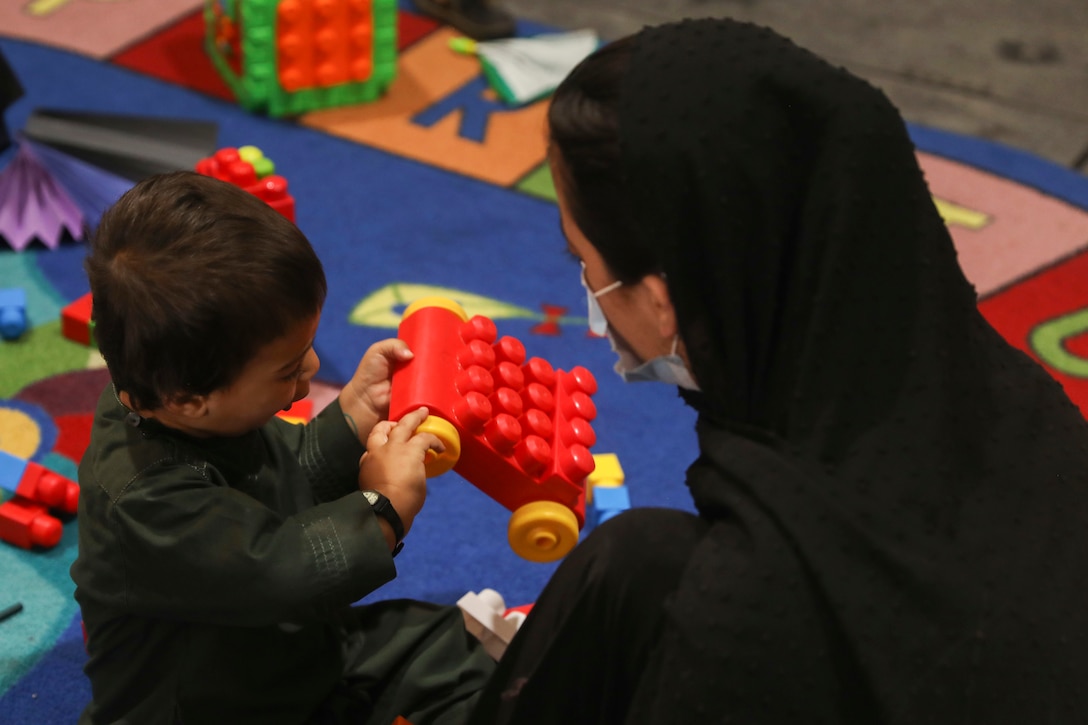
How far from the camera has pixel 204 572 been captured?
2.79 ft

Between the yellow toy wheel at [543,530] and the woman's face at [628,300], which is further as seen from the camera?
the yellow toy wheel at [543,530]

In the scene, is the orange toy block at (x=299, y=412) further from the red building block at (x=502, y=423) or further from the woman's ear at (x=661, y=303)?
the woman's ear at (x=661, y=303)

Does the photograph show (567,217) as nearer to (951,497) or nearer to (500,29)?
(951,497)

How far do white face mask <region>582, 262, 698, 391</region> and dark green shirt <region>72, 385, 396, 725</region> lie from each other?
0.23 m

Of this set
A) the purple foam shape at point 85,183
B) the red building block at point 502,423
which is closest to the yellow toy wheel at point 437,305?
the red building block at point 502,423

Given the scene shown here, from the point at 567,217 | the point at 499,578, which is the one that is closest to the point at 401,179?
the point at 499,578

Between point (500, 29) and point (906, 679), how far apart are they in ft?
6.56

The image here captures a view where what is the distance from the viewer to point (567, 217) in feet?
2.67

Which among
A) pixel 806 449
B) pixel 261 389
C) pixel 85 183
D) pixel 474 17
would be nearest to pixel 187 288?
pixel 261 389

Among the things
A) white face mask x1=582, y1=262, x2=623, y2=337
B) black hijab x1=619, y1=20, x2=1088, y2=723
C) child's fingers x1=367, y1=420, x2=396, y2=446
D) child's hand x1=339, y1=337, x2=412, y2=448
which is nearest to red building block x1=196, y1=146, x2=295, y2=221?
child's hand x1=339, y1=337, x2=412, y2=448

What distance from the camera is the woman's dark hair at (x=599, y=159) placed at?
2.46ft

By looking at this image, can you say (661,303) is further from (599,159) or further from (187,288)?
(187,288)

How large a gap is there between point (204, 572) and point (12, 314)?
0.90 metres

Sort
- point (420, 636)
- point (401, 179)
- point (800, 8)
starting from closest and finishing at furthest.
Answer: point (420, 636), point (401, 179), point (800, 8)
